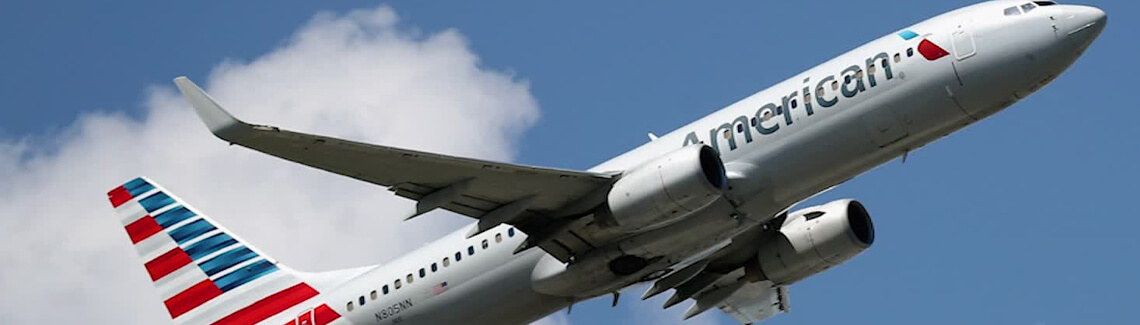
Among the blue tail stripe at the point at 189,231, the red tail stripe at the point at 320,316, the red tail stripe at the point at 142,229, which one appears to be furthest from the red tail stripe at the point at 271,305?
the red tail stripe at the point at 142,229

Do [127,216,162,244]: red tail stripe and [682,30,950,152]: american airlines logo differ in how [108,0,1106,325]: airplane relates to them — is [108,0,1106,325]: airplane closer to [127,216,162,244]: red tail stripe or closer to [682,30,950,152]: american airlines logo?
[682,30,950,152]: american airlines logo

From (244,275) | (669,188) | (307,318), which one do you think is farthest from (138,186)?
(669,188)

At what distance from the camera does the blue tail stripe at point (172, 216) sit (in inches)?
1890

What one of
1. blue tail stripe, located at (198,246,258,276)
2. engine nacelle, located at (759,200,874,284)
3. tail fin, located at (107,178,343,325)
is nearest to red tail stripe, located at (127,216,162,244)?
tail fin, located at (107,178,343,325)

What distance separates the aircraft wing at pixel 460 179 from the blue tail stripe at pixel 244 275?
34.2ft

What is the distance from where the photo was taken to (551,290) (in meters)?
39.6

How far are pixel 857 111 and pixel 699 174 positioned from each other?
3.86 metres

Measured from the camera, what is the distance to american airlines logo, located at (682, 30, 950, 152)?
37.0 meters

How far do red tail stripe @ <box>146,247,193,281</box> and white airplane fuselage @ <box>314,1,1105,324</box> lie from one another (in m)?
12.3

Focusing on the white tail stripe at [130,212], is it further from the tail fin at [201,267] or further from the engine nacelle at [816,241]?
the engine nacelle at [816,241]


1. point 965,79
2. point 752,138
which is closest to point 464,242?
point 752,138

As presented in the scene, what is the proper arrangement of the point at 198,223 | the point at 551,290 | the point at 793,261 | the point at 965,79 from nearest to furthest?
the point at 965,79 < the point at 551,290 < the point at 793,261 < the point at 198,223

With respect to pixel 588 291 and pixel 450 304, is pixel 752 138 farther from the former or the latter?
pixel 450 304

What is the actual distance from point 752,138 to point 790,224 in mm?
5597
